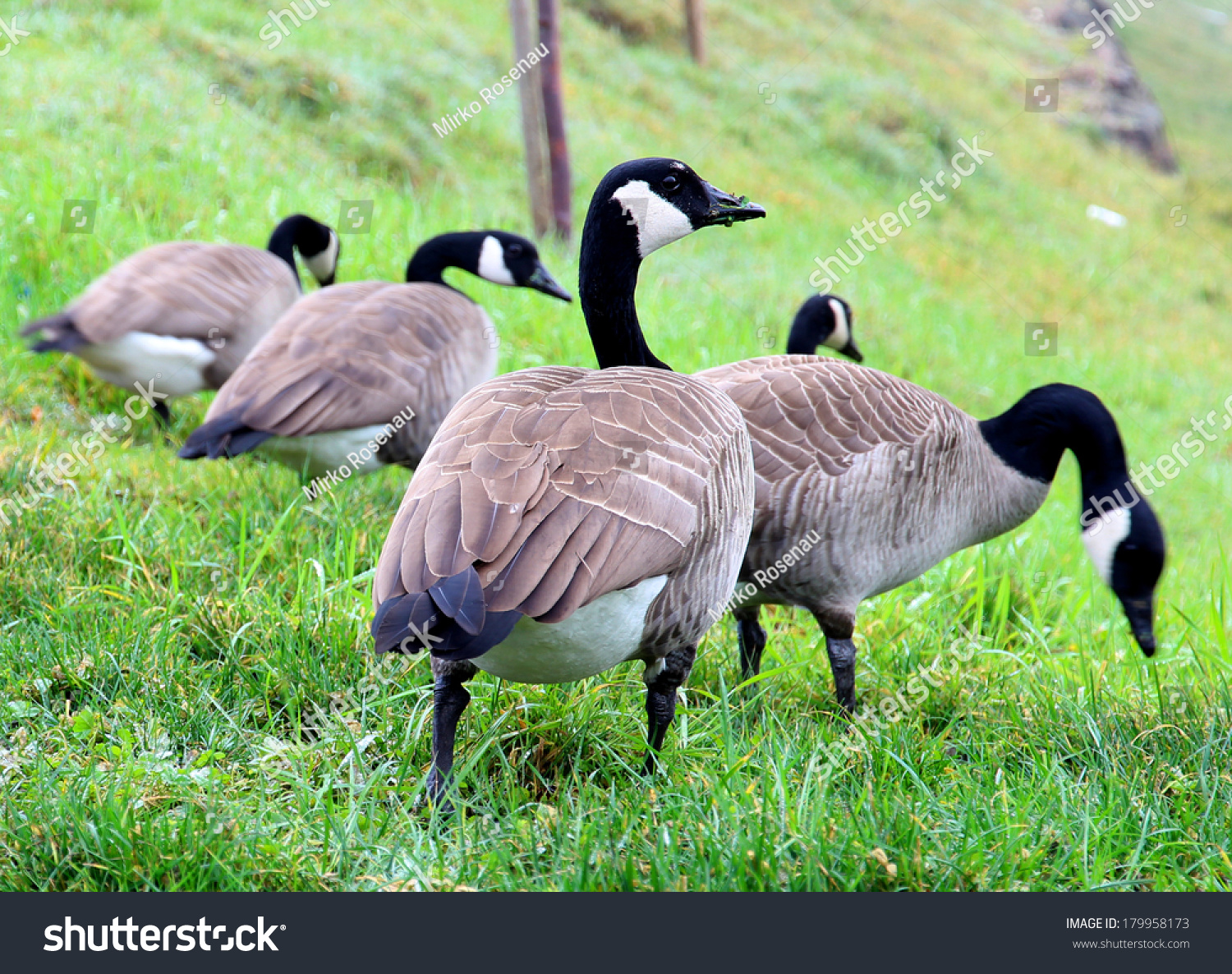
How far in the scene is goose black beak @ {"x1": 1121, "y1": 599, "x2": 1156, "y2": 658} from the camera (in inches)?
170

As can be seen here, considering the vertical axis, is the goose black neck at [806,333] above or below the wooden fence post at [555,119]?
below

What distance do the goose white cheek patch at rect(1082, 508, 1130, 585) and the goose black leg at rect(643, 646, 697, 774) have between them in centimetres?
199

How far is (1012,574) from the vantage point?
230 inches

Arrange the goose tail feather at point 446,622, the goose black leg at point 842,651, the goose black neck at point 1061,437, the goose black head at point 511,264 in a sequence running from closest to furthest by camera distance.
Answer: the goose tail feather at point 446,622 → the goose black leg at point 842,651 → the goose black neck at point 1061,437 → the goose black head at point 511,264

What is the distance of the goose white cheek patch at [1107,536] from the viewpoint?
14.5 ft

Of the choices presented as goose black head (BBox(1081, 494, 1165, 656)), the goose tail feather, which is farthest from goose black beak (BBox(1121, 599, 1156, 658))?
the goose tail feather

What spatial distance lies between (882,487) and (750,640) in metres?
0.86

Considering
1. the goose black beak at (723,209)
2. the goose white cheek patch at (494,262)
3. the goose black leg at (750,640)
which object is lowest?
the goose black leg at (750,640)

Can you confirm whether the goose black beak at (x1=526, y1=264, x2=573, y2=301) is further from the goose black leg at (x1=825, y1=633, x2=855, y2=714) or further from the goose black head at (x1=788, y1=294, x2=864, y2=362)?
the goose black leg at (x1=825, y1=633, x2=855, y2=714)

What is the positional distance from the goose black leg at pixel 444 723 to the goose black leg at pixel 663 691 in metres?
0.64

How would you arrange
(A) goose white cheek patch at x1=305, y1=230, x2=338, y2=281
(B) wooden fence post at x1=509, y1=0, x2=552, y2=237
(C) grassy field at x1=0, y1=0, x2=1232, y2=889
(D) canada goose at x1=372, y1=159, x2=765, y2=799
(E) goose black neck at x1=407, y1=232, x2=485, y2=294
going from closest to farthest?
(D) canada goose at x1=372, y1=159, x2=765, y2=799 < (C) grassy field at x1=0, y1=0, x2=1232, y2=889 < (E) goose black neck at x1=407, y1=232, x2=485, y2=294 < (A) goose white cheek patch at x1=305, y1=230, x2=338, y2=281 < (B) wooden fence post at x1=509, y1=0, x2=552, y2=237

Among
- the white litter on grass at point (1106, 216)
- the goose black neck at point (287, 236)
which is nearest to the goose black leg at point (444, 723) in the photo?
the goose black neck at point (287, 236)

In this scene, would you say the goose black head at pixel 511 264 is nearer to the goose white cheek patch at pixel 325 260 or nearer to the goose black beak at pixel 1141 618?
the goose white cheek patch at pixel 325 260

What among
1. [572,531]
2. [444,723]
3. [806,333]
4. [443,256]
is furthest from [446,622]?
[443,256]
